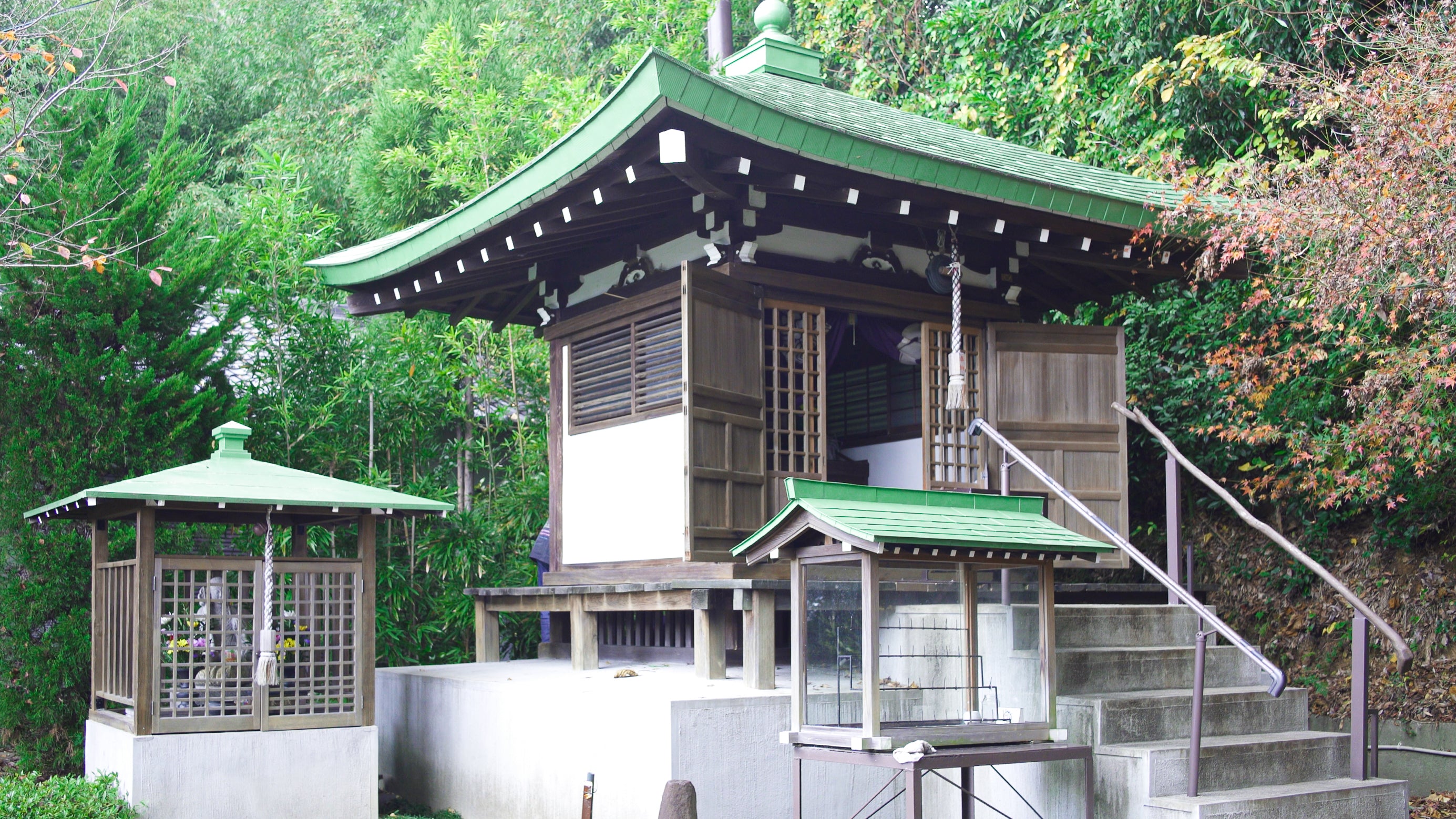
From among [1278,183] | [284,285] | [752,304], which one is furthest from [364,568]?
[1278,183]

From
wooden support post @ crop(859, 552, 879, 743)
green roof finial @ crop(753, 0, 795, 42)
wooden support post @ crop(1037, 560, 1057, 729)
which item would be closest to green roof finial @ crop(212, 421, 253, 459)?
wooden support post @ crop(859, 552, 879, 743)

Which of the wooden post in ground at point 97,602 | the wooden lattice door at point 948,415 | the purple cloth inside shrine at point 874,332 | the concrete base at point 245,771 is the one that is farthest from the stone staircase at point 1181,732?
the wooden post in ground at point 97,602

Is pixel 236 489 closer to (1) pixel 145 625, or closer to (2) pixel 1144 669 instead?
(1) pixel 145 625

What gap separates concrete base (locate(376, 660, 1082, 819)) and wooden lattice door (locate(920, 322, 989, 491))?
77.1 inches

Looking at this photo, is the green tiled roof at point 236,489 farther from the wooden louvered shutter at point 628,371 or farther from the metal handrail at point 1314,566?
the metal handrail at point 1314,566

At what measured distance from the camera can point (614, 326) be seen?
7.94 m

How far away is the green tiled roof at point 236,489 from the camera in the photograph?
6223 mm

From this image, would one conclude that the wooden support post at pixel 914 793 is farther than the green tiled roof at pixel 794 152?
No

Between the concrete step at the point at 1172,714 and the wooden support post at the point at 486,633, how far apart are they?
14.1 feet

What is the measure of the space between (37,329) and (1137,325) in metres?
9.11

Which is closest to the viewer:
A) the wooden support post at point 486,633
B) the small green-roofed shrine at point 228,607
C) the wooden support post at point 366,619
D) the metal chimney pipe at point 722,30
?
the small green-roofed shrine at point 228,607

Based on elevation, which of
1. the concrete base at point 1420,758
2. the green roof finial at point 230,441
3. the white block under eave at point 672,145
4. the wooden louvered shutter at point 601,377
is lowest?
the concrete base at point 1420,758

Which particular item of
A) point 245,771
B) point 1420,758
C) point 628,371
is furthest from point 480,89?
point 1420,758

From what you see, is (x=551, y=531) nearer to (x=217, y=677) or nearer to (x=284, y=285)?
(x=217, y=677)
